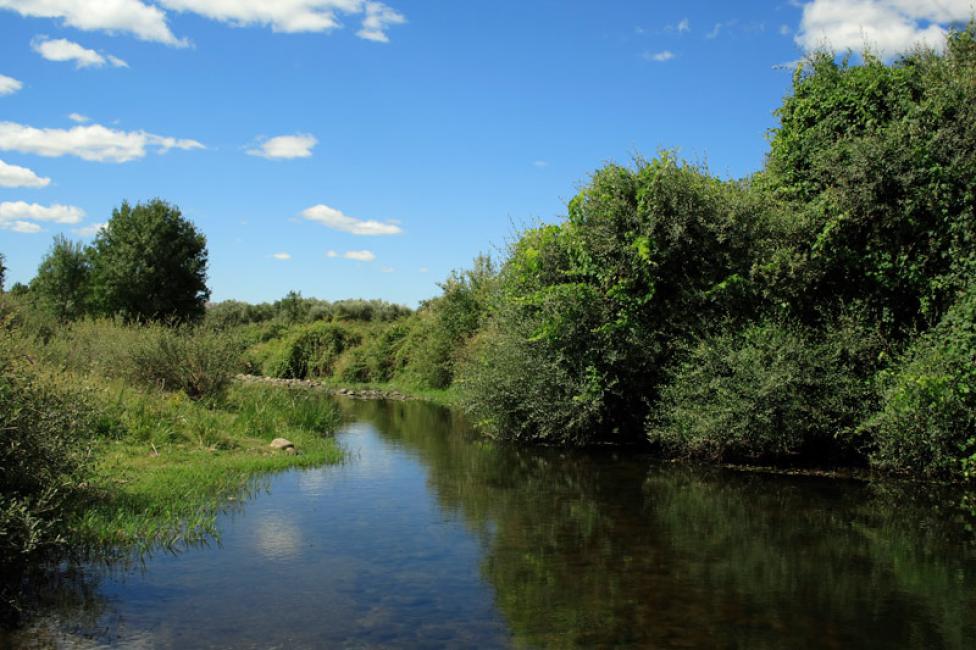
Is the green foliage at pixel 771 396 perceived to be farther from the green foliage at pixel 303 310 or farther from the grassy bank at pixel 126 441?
the green foliage at pixel 303 310

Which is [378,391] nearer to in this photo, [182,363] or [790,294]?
[182,363]

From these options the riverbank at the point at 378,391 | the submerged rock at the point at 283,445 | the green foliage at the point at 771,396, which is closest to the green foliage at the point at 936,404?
the green foliage at the point at 771,396

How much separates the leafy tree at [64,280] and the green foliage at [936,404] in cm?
5184

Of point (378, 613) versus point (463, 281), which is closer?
point (378, 613)

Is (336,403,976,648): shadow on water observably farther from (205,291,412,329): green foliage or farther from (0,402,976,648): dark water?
(205,291,412,329): green foliage

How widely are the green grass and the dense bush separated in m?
0.82

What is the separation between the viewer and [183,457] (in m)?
15.7

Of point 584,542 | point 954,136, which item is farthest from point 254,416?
point 954,136

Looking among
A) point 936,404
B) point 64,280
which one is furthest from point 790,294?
point 64,280

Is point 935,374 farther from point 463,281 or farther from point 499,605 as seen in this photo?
point 463,281

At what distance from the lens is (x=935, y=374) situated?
15047 mm

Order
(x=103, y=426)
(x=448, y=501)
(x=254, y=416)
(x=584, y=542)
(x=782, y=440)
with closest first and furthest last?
(x=584, y=542) → (x=448, y=501) → (x=103, y=426) → (x=782, y=440) → (x=254, y=416)

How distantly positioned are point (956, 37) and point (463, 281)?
86.6ft

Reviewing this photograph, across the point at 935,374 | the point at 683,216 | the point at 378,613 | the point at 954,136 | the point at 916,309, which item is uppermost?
the point at 954,136
